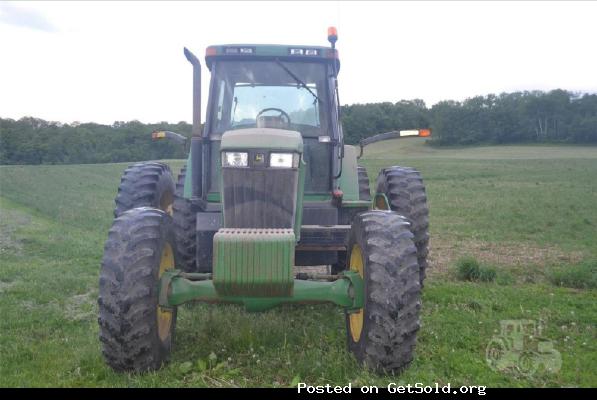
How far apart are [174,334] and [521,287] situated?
4.32 m

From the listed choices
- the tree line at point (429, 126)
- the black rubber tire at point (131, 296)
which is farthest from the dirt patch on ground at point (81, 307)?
the tree line at point (429, 126)

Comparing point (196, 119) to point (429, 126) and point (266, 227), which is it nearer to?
point (266, 227)

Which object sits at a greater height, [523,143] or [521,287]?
[523,143]

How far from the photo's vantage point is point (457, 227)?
12.1 metres

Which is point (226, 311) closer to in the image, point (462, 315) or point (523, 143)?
point (462, 315)

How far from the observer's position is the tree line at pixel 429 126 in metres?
39.9

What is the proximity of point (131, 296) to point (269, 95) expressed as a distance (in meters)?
2.80

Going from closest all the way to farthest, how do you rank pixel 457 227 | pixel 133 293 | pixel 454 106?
pixel 133 293 → pixel 457 227 → pixel 454 106

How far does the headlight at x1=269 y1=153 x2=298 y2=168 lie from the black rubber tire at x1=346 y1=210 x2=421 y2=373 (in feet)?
3.03

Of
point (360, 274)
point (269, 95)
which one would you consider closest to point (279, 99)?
point (269, 95)

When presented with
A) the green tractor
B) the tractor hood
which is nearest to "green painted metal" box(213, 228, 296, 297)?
the green tractor

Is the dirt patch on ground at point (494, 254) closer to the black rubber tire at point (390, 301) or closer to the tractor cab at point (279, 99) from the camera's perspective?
the tractor cab at point (279, 99)

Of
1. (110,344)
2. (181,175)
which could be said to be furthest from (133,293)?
(181,175)

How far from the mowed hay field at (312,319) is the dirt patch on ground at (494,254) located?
0.02 metres
